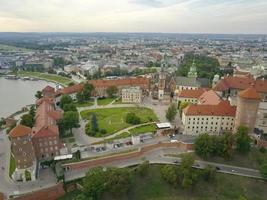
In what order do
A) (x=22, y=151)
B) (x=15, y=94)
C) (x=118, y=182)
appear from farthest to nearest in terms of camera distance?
(x=15, y=94) → (x=22, y=151) → (x=118, y=182)

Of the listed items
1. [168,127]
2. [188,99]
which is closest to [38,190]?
[168,127]

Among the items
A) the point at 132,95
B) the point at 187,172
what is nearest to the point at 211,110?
the point at 187,172

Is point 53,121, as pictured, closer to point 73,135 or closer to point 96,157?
point 73,135

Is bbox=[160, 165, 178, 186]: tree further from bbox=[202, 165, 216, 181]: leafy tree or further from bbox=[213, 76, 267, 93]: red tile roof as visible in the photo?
bbox=[213, 76, 267, 93]: red tile roof

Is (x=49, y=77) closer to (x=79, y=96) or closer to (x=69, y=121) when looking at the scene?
(x=79, y=96)

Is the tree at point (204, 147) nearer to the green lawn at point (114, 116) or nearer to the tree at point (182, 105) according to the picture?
the green lawn at point (114, 116)

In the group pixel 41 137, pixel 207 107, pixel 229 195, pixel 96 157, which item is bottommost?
pixel 229 195
